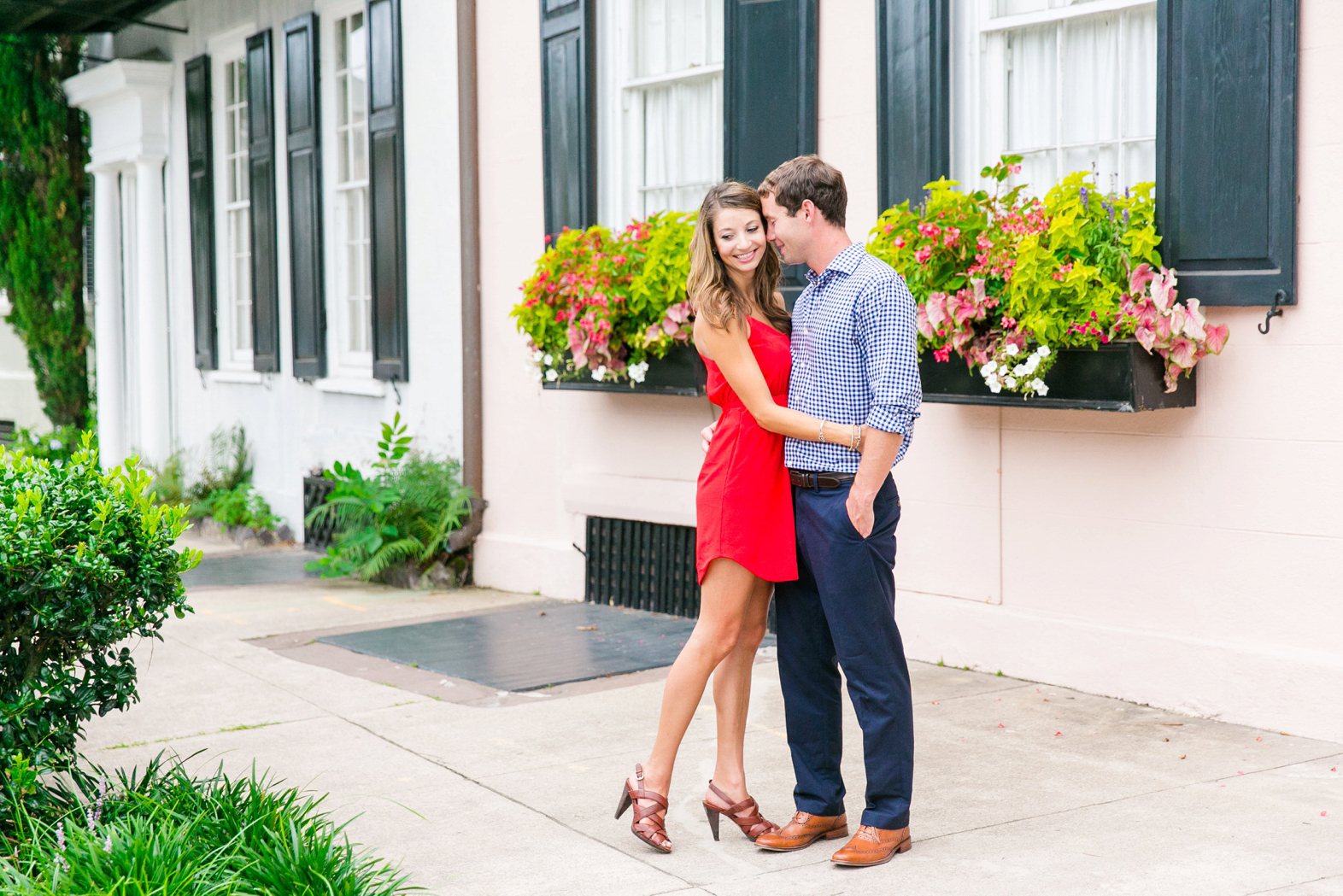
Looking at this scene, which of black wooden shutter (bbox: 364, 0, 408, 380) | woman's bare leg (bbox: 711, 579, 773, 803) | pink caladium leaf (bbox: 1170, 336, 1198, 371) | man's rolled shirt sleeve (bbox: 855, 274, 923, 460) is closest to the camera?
man's rolled shirt sleeve (bbox: 855, 274, 923, 460)

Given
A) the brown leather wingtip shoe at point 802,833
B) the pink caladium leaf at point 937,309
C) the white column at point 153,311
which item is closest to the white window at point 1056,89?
the pink caladium leaf at point 937,309

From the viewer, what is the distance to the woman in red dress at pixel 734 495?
373 cm

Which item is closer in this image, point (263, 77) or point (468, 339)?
point (468, 339)

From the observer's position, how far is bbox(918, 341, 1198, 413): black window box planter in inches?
194

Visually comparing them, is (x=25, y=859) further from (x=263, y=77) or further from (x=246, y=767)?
(x=263, y=77)

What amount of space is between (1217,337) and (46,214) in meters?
11.9

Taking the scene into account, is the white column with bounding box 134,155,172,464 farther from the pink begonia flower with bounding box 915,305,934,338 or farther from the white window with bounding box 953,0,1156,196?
the pink begonia flower with bounding box 915,305,934,338

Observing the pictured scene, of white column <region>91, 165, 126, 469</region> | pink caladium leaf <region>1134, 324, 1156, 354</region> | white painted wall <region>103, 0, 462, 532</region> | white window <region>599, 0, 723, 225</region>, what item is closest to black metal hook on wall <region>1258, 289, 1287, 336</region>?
pink caladium leaf <region>1134, 324, 1156, 354</region>

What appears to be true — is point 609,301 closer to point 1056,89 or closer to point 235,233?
point 1056,89

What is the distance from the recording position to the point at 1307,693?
478 centimetres

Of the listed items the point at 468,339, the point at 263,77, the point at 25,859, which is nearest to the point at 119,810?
the point at 25,859

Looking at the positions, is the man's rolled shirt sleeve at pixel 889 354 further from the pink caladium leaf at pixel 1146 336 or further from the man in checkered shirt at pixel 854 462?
the pink caladium leaf at pixel 1146 336

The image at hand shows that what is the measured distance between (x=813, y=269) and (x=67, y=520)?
2.05 meters

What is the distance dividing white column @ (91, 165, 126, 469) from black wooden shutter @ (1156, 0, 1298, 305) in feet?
35.2
